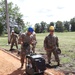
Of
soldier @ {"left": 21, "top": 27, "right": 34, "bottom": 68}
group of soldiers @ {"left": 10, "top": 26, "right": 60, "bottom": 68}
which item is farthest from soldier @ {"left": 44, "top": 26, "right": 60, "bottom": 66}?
soldier @ {"left": 21, "top": 27, "right": 34, "bottom": 68}

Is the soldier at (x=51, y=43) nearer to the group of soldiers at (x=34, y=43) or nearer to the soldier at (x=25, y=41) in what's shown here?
the group of soldiers at (x=34, y=43)

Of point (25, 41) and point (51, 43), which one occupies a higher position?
point (25, 41)

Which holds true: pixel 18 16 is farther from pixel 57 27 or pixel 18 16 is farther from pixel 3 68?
pixel 3 68

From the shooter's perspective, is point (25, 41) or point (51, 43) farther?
point (51, 43)

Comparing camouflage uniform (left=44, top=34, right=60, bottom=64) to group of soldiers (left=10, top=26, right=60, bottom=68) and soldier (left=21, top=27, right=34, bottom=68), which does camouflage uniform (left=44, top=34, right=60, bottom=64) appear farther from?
soldier (left=21, top=27, right=34, bottom=68)

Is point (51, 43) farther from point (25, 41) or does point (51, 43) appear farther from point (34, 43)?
point (25, 41)

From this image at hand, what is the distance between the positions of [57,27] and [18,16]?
46052mm

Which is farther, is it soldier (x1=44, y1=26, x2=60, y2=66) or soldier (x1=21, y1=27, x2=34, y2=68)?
soldier (x1=44, y1=26, x2=60, y2=66)

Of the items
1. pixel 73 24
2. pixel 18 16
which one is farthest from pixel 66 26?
pixel 18 16

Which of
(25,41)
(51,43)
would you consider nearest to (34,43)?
(51,43)

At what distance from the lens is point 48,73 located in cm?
921

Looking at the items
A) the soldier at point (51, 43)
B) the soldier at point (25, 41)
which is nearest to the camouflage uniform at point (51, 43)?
the soldier at point (51, 43)

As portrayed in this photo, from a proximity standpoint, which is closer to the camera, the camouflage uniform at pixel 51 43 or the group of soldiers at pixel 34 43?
the group of soldiers at pixel 34 43

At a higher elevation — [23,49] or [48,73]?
[23,49]
